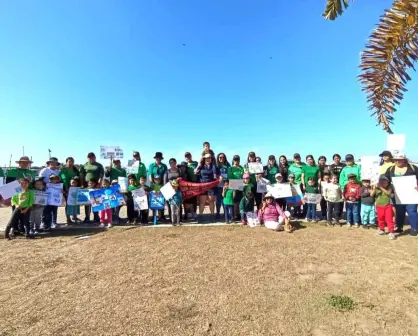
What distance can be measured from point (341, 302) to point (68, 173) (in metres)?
8.58

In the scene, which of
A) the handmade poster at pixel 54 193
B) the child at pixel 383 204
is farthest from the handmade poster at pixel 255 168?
the handmade poster at pixel 54 193

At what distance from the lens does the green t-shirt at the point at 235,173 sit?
8867 millimetres

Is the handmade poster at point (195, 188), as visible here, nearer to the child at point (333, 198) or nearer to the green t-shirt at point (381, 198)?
the child at point (333, 198)

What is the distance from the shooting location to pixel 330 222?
8.09m

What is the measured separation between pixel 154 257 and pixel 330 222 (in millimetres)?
5361

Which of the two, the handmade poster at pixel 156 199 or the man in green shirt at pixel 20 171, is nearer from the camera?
the man in green shirt at pixel 20 171

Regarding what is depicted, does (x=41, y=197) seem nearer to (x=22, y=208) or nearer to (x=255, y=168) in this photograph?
(x=22, y=208)

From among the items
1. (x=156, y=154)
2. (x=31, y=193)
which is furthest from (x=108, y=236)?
(x=156, y=154)

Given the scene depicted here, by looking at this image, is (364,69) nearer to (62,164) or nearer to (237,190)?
(237,190)

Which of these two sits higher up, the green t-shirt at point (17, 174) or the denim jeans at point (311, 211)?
the green t-shirt at point (17, 174)

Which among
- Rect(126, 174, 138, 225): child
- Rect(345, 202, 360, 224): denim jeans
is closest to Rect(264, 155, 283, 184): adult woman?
Rect(345, 202, 360, 224): denim jeans

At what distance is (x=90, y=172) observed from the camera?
9.05m

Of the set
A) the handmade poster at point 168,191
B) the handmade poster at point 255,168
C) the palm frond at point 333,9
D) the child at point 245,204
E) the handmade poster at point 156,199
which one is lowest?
the child at point 245,204

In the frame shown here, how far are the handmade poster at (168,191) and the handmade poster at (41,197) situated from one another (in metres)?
3.35
